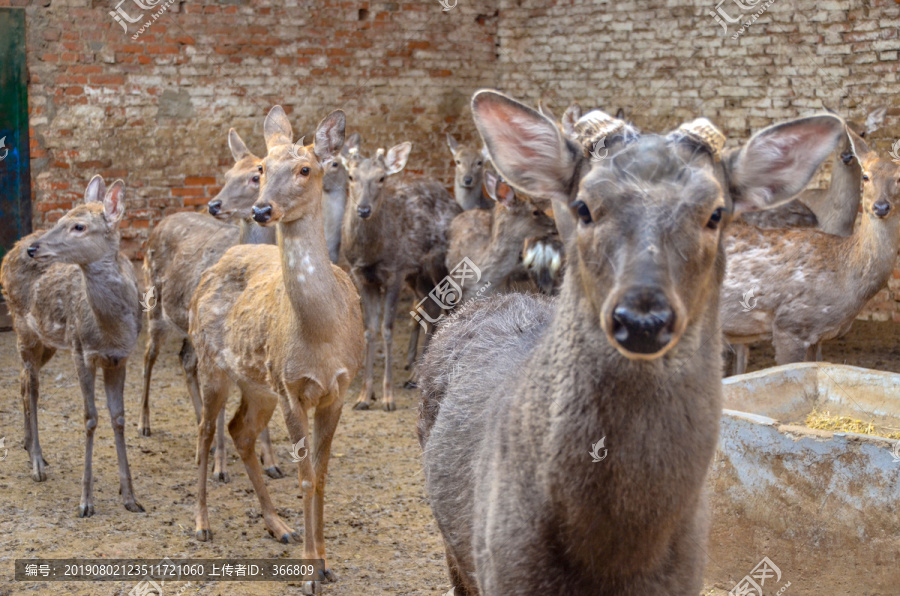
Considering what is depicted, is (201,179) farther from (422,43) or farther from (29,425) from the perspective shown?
(29,425)

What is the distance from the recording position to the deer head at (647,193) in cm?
194

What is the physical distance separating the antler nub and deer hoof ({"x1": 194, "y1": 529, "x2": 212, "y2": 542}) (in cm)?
384

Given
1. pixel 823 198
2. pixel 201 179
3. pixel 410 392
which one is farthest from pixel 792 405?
pixel 201 179

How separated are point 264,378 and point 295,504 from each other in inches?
47.6

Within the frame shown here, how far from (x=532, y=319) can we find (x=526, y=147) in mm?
972

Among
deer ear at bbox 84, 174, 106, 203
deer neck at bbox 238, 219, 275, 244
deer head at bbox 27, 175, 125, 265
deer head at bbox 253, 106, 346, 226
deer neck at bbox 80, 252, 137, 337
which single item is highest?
deer head at bbox 253, 106, 346, 226

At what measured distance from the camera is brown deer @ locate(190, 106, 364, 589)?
14.9 ft

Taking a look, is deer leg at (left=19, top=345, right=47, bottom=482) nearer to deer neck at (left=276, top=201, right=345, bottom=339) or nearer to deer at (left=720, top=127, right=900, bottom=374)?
deer neck at (left=276, top=201, right=345, bottom=339)

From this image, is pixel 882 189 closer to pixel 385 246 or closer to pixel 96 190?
pixel 385 246

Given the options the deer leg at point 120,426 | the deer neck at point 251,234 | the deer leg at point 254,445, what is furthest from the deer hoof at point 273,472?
the deer neck at point 251,234

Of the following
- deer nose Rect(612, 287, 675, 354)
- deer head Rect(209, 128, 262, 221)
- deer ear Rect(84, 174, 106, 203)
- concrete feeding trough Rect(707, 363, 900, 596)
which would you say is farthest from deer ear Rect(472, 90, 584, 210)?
deer ear Rect(84, 174, 106, 203)

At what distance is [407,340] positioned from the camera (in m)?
9.93

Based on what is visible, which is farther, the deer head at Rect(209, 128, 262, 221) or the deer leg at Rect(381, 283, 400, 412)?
the deer leg at Rect(381, 283, 400, 412)

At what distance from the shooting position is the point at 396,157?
8.54m
